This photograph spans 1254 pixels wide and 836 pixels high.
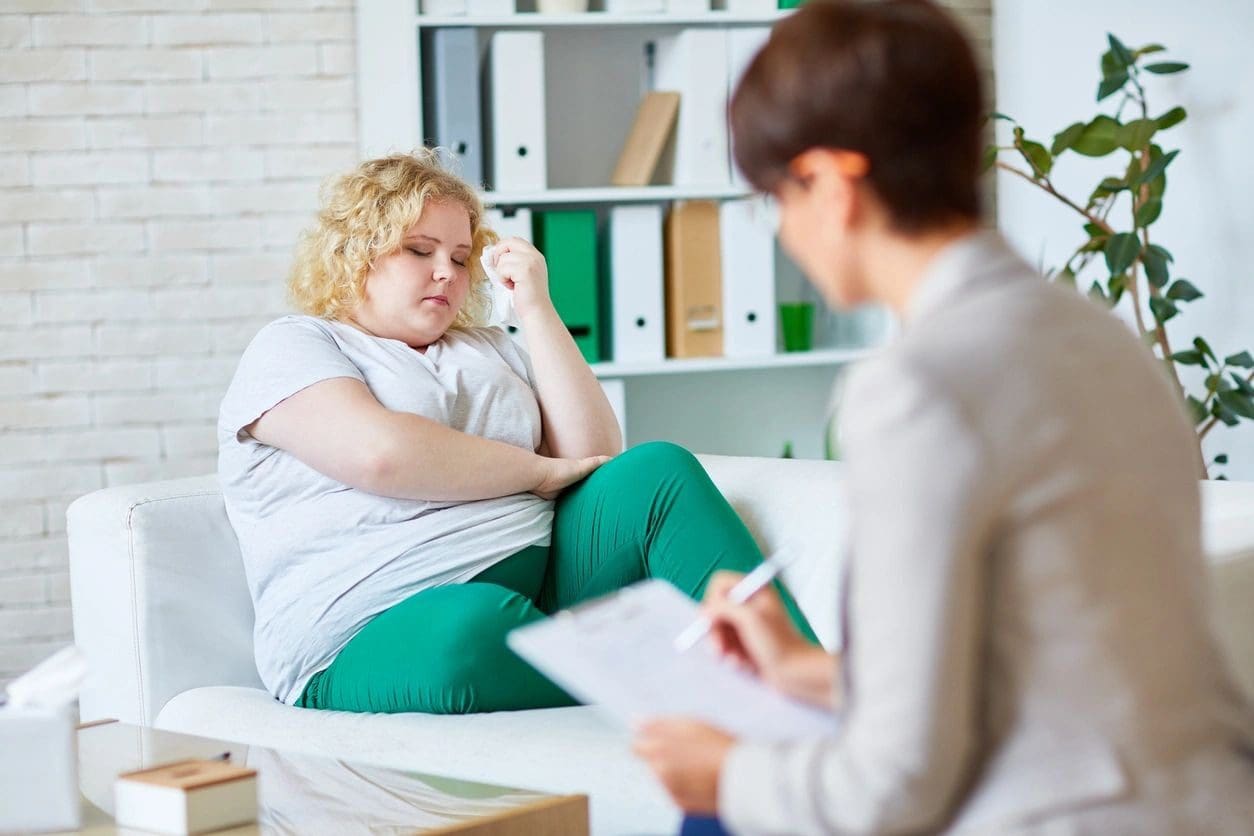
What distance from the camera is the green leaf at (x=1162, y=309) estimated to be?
9.67ft

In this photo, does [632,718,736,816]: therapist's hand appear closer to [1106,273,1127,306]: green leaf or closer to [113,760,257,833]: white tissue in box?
[113,760,257,833]: white tissue in box

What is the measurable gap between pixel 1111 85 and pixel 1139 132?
112 mm

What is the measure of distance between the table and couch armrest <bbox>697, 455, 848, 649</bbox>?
0.63 m

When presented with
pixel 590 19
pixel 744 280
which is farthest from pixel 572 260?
pixel 590 19

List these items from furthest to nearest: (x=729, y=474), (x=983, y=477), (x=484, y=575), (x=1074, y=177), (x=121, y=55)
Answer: (x=1074, y=177), (x=121, y=55), (x=729, y=474), (x=484, y=575), (x=983, y=477)

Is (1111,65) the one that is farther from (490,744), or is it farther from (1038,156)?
(490,744)

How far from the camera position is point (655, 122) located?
3.30 meters

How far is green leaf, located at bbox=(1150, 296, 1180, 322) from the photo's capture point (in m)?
2.95

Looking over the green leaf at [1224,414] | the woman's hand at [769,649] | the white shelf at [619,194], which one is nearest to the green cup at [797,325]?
the white shelf at [619,194]

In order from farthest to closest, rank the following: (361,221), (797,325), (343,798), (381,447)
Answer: (797,325) < (361,221) < (381,447) < (343,798)

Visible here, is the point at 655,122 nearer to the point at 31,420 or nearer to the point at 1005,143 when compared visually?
the point at 1005,143

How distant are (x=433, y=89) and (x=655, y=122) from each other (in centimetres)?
51

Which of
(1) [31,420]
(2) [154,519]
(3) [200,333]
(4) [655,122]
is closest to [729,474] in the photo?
(2) [154,519]

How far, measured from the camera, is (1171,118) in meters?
2.96
